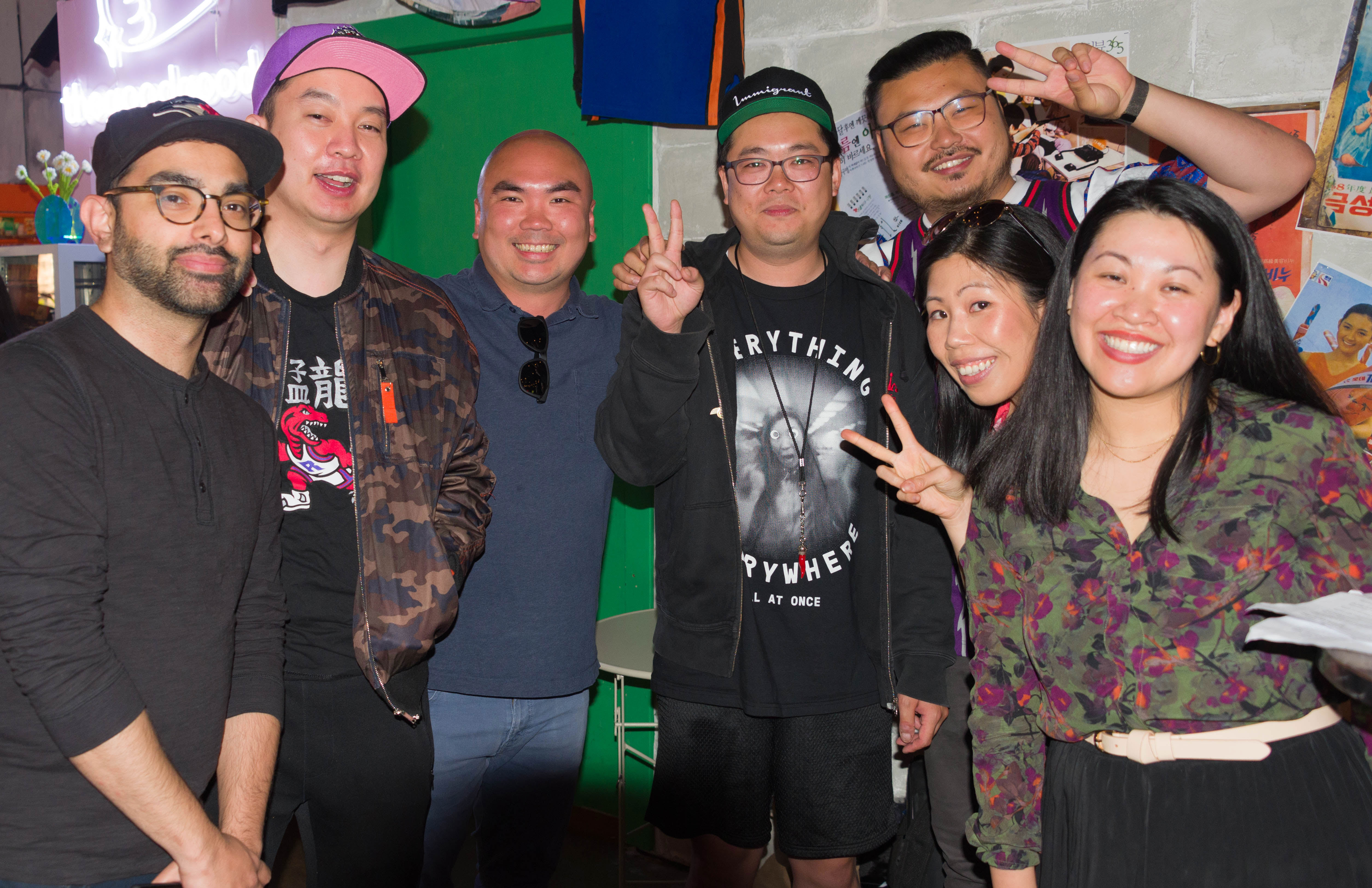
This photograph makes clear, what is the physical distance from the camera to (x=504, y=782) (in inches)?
97.8

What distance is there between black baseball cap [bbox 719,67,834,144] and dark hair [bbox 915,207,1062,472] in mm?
534

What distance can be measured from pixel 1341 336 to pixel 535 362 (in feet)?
6.74

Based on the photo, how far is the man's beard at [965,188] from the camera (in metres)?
2.36

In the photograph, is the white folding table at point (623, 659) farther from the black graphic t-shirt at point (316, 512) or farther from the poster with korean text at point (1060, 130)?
the poster with korean text at point (1060, 130)

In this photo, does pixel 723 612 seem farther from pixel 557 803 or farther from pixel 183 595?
pixel 183 595

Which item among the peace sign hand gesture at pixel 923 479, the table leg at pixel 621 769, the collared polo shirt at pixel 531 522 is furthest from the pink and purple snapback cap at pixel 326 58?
the table leg at pixel 621 769

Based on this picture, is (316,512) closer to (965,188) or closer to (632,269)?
(632,269)

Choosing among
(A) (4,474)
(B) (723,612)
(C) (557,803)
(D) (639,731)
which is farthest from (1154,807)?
(D) (639,731)

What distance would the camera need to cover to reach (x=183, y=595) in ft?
5.52

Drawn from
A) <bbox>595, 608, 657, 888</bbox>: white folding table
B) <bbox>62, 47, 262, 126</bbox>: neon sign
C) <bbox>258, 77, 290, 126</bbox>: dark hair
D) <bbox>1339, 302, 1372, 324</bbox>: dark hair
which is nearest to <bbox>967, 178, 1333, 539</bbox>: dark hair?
<bbox>1339, 302, 1372, 324</bbox>: dark hair

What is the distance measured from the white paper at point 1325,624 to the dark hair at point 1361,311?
1.35 meters

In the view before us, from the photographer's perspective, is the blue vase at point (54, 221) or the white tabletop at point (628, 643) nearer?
the white tabletop at point (628, 643)

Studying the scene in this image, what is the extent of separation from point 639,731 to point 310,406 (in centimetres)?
205

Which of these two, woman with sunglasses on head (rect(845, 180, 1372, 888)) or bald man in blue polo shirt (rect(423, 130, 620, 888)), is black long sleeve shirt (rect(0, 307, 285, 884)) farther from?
woman with sunglasses on head (rect(845, 180, 1372, 888))
